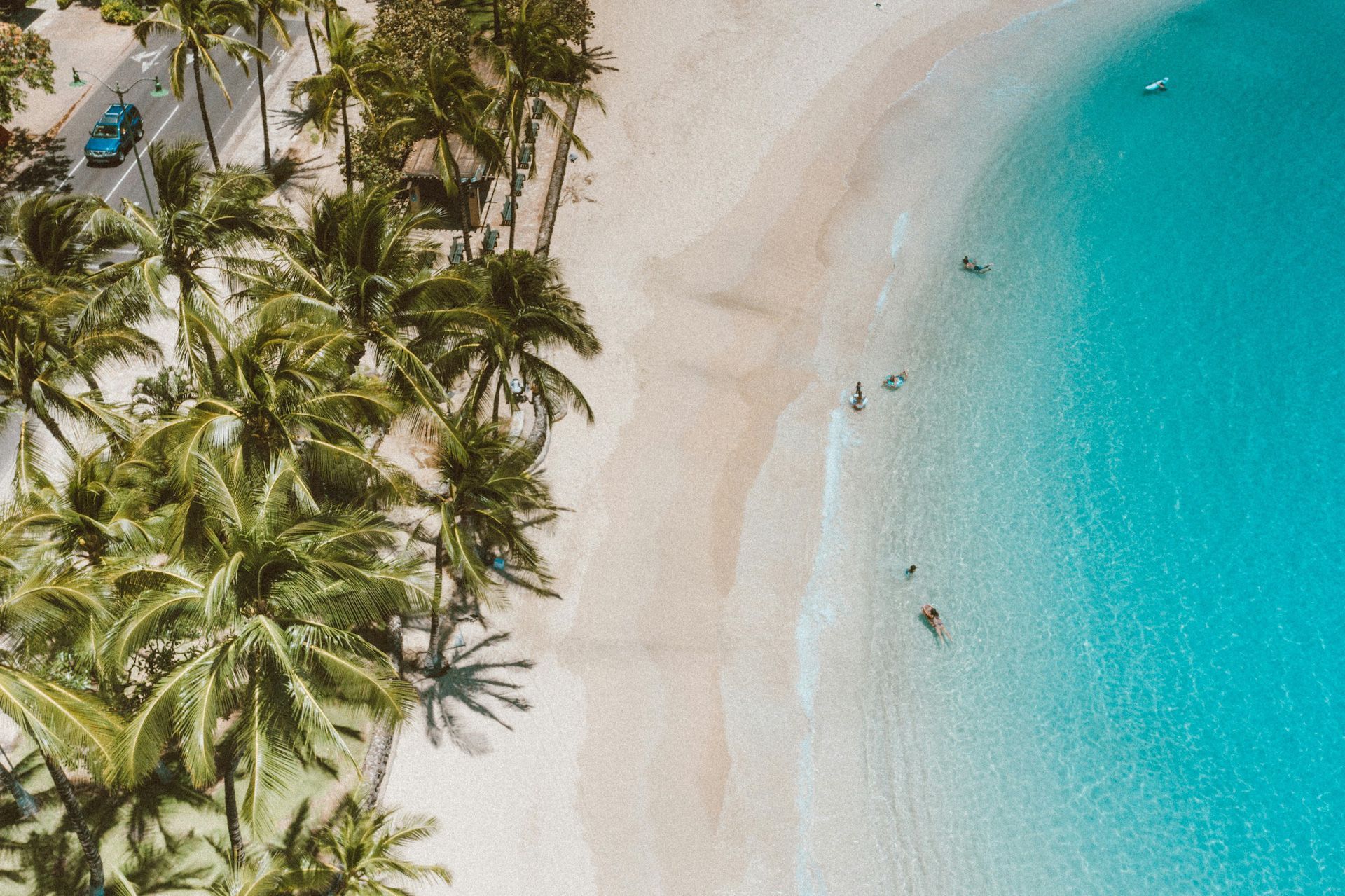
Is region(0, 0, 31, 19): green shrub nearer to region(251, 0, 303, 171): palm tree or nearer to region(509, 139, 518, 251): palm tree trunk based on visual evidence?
region(251, 0, 303, 171): palm tree

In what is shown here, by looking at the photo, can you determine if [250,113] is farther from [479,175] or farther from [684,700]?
[684,700]

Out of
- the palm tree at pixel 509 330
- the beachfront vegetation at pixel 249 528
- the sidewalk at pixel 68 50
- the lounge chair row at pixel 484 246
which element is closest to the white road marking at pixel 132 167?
the sidewalk at pixel 68 50

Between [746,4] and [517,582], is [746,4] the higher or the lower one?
the higher one

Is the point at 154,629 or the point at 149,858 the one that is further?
the point at 149,858

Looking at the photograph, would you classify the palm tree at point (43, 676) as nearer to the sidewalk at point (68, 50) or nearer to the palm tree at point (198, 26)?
the palm tree at point (198, 26)

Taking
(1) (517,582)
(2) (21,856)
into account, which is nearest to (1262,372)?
(1) (517,582)

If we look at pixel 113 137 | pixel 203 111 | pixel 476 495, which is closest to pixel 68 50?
pixel 113 137

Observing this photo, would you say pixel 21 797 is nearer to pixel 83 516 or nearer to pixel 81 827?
pixel 81 827

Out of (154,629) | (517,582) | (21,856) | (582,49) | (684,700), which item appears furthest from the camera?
(582,49)
